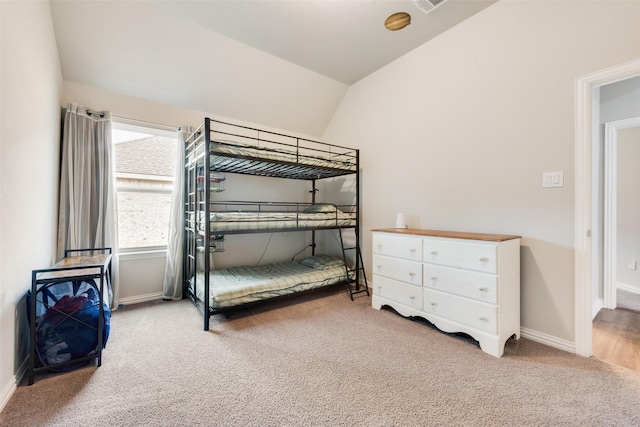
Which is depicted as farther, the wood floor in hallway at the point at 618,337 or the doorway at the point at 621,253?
the doorway at the point at 621,253

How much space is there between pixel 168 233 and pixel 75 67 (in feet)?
5.89

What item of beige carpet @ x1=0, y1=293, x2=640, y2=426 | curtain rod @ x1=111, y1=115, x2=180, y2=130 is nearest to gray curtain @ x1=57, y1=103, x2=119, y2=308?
curtain rod @ x1=111, y1=115, x2=180, y2=130

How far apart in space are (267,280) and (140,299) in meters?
1.47

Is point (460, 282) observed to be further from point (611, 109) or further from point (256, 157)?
point (611, 109)

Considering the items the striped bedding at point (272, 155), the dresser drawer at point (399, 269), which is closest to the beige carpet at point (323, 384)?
Answer: the dresser drawer at point (399, 269)

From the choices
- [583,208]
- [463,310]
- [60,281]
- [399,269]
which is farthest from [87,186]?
[583,208]

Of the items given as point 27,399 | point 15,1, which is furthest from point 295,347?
point 15,1

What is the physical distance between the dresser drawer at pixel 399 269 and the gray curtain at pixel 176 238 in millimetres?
2241

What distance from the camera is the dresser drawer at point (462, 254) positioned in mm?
1888

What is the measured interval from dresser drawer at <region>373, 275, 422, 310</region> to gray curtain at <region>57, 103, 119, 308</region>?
2.73 meters

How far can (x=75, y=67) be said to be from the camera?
8.02 feet

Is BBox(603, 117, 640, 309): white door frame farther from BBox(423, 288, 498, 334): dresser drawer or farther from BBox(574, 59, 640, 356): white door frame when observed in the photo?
BBox(423, 288, 498, 334): dresser drawer

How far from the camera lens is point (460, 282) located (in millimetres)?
2049

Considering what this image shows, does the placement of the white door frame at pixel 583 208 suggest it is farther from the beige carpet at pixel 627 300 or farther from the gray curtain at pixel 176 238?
the gray curtain at pixel 176 238
